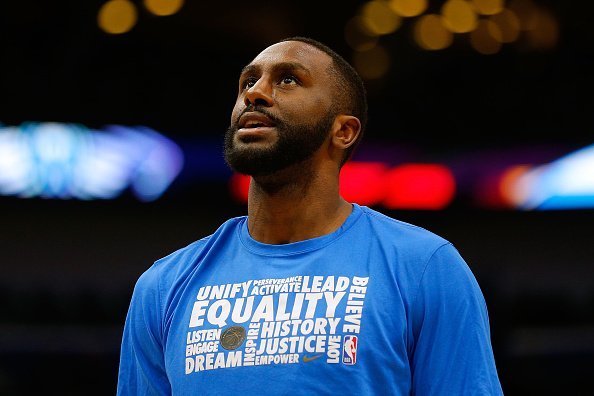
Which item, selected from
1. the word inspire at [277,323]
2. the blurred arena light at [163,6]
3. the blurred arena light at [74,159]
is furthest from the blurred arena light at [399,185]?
the word inspire at [277,323]

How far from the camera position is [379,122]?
34.5ft

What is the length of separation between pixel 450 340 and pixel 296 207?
0.60 metres

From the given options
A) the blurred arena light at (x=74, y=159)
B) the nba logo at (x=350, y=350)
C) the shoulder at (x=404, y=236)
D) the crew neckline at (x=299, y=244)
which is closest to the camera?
the nba logo at (x=350, y=350)

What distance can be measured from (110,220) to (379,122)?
3241 mm

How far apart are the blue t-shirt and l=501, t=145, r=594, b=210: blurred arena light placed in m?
7.70

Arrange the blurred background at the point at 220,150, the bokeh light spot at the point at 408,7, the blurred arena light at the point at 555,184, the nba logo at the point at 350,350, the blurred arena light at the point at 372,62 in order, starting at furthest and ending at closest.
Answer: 1. the blurred arena light at the point at 372,62
2. the bokeh light spot at the point at 408,7
3. the blurred arena light at the point at 555,184
4. the blurred background at the point at 220,150
5. the nba logo at the point at 350,350

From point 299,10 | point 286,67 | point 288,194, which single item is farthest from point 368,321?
Result: point 299,10

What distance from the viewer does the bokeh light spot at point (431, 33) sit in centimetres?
1076

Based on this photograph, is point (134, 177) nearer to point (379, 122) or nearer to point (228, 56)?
point (228, 56)

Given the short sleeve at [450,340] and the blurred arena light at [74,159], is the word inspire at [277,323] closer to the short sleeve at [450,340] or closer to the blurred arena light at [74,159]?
the short sleeve at [450,340]

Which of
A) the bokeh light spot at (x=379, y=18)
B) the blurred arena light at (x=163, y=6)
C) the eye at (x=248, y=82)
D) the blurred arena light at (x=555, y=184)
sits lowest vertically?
the eye at (x=248, y=82)

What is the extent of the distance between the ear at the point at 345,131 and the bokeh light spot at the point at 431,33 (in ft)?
26.8

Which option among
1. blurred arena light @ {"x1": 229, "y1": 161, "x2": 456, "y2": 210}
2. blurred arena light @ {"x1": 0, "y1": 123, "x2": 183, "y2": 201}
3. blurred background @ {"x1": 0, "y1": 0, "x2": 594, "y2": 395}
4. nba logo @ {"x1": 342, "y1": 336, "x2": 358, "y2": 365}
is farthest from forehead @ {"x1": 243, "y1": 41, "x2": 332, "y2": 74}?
blurred arena light @ {"x1": 0, "y1": 123, "x2": 183, "y2": 201}

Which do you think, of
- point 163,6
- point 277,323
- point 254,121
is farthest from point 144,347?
point 163,6
